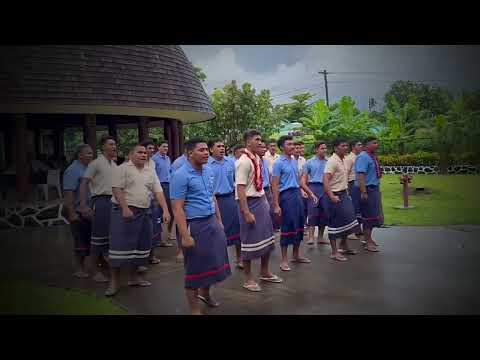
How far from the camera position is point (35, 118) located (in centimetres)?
1069

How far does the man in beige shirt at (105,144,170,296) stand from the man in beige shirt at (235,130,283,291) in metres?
0.86

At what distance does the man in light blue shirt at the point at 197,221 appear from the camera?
359 centimetres

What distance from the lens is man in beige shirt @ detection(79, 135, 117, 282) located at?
4.74m

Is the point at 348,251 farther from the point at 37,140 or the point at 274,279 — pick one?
the point at 37,140

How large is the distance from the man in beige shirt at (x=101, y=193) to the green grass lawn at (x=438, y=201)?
5.62m

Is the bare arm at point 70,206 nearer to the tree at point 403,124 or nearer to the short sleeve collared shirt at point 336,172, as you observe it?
the short sleeve collared shirt at point 336,172

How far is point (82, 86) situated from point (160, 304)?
5.53 m

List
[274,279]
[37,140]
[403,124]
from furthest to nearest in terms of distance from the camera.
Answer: [403,124]
[37,140]
[274,279]

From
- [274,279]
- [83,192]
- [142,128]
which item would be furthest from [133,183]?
[142,128]

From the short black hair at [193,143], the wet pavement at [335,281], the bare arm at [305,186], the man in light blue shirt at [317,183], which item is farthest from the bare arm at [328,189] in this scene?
the short black hair at [193,143]

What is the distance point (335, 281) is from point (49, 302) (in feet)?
10.3

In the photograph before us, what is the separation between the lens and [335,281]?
4.70 m
